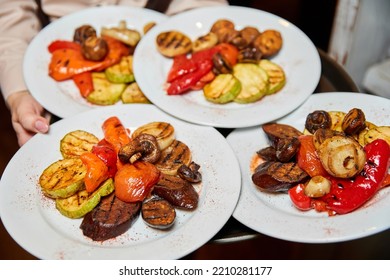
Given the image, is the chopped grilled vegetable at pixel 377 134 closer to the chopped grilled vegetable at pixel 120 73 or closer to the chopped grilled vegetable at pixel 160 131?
the chopped grilled vegetable at pixel 160 131

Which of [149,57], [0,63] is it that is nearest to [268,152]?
[149,57]

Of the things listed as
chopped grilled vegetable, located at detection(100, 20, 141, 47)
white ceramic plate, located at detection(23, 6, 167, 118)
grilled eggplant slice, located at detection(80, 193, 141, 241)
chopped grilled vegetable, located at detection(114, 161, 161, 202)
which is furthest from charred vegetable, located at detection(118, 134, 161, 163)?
chopped grilled vegetable, located at detection(100, 20, 141, 47)

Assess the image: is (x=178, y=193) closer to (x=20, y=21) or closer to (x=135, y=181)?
(x=135, y=181)

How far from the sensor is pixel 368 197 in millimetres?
1450

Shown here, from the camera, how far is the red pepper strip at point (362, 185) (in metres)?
→ 1.44

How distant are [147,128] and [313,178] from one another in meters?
0.60

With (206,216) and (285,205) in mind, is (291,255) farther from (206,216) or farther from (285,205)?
(206,216)

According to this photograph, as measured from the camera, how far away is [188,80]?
6.21 ft

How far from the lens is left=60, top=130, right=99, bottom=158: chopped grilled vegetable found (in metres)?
1.64

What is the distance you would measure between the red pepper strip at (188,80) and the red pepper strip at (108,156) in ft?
1.28

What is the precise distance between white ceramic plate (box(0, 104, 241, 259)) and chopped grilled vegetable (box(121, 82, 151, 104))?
0.13m

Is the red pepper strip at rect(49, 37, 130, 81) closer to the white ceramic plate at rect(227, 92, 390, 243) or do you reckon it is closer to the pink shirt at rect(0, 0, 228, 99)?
the pink shirt at rect(0, 0, 228, 99)

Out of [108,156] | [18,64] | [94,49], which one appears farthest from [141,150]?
[18,64]

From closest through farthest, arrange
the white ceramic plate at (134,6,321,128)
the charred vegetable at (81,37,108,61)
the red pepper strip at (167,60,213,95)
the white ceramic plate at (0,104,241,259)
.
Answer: the white ceramic plate at (0,104,241,259), the white ceramic plate at (134,6,321,128), the red pepper strip at (167,60,213,95), the charred vegetable at (81,37,108,61)
